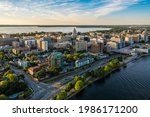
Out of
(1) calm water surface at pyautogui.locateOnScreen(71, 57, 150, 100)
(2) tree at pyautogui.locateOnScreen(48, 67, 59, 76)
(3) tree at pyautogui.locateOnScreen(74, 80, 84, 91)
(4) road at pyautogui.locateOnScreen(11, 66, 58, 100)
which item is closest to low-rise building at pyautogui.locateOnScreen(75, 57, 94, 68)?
(2) tree at pyautogui.locateOnScreen(48, 67, 59, 76)

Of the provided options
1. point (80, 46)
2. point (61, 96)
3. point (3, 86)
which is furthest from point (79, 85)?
point (80, 46)

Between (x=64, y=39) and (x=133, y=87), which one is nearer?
(x=133, y=87)

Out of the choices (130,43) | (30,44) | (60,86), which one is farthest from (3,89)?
(130,43)

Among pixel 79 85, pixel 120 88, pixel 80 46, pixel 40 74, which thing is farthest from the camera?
pixel 80 46

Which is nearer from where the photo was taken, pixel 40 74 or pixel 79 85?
pixel 79 85

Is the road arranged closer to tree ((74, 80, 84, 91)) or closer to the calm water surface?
tree ((74, 80, 84, 91))

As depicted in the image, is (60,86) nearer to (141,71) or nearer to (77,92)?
(77,92)

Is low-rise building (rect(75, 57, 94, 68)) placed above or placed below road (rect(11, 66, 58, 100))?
above

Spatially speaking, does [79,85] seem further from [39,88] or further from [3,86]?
[3,86]
